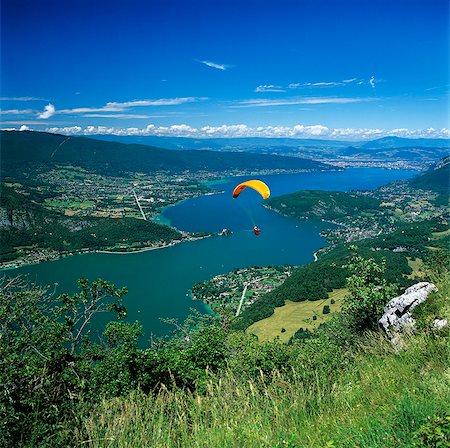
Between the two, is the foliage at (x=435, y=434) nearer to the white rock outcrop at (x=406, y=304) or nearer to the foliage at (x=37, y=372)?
the foliage at (x=37, y=372)

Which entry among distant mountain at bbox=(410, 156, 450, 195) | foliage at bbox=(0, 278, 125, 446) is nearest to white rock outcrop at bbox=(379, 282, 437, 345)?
foliage at bbox=(0, 278, 125, 446)

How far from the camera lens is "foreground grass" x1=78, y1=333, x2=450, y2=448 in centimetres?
217

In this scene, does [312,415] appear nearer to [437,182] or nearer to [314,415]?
[314,415]

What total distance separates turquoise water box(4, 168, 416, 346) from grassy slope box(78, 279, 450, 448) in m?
39.8

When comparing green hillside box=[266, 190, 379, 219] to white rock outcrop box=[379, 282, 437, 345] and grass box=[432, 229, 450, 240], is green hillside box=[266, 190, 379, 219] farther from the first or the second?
white rock outcrop box=[379, 282, 437, 345]

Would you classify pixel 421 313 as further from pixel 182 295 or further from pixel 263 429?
pixel 182 295

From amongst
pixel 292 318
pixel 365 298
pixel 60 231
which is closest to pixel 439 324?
pixel 365 298

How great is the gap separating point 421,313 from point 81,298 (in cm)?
823

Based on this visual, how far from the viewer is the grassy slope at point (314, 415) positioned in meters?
2.16

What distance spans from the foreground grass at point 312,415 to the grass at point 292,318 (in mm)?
33382

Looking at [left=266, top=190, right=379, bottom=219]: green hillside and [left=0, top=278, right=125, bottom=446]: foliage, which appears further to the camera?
[left=266, top=190, right=379, bottom=219]: green hillside

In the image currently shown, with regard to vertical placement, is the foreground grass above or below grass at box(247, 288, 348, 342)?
above

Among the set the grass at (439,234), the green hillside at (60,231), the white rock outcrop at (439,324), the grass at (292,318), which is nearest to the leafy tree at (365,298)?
the white rock outcrop at (439,324)

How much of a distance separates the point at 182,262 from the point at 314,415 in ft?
255
